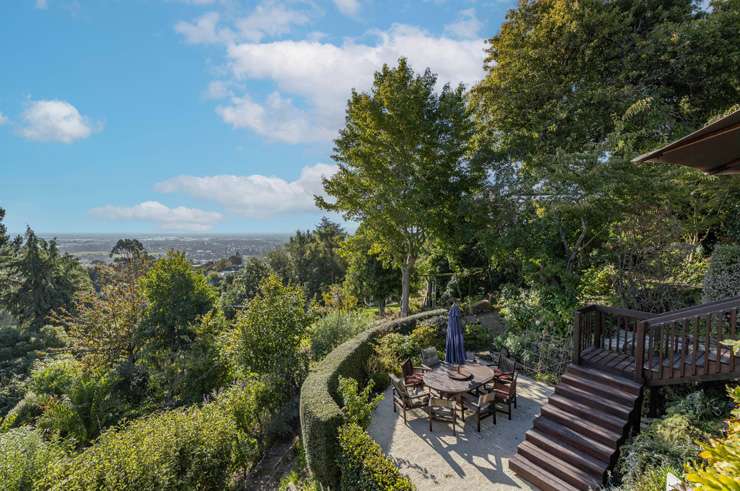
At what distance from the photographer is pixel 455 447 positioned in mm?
6590

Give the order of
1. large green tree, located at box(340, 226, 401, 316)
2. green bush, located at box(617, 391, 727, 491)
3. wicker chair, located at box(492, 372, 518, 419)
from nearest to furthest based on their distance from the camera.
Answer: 1. green bush, located at box(617, 391, 727, 491)
2. wicker chair, located at box(492, 372, 518, 419)
3. large green tree, located at box(340, 226, 401, 316)

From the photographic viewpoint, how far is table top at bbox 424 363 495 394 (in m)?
7.10

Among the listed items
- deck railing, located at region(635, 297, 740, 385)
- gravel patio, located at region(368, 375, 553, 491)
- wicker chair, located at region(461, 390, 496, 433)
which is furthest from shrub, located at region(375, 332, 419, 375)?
deck railing, located at region(635, 297, 740, 385)

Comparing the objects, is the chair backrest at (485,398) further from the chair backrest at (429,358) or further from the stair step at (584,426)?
the chair backrest at (429,358)

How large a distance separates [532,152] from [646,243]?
17.7ft

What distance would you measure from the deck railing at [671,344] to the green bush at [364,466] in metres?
4.83

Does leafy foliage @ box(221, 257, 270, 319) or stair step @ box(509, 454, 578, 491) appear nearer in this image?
stair step @ box(509, 454, 578, 491)

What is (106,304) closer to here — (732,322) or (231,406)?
(231,406)

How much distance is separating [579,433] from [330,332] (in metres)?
7.29

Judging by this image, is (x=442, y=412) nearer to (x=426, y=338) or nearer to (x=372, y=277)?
(x=426, y=338)

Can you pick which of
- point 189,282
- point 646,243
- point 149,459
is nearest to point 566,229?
point 646,243

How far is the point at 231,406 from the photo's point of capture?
774 centimetres

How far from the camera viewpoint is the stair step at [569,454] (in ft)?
17.6

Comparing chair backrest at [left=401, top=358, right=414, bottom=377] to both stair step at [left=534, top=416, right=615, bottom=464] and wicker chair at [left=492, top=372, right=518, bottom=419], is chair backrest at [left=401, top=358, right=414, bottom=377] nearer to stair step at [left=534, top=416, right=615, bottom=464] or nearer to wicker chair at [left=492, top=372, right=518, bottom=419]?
wicker chair at [left=492, top=372, right=518, bottom=419]
